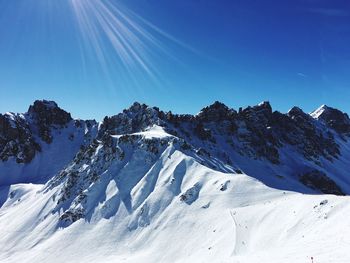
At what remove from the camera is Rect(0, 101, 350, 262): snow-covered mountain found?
31.8m

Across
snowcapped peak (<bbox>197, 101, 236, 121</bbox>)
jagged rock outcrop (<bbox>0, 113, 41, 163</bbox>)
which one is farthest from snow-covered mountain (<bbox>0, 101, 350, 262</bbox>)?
jagged rock outcrop (<bbox>0, 113, 41, 163</bbox>)

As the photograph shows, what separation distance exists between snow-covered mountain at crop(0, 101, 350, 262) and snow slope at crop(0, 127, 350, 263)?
0.63 feet

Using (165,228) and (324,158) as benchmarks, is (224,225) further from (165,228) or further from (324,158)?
(324,158)

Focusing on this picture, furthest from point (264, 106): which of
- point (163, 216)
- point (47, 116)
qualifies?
point (163, 216)

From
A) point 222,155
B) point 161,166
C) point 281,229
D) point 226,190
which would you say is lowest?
point 281,229

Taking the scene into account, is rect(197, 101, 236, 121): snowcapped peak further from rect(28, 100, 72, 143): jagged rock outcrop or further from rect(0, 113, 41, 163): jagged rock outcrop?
rect(28, 100, 72, 143): jagged rock outcrop

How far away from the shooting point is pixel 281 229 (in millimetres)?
31938

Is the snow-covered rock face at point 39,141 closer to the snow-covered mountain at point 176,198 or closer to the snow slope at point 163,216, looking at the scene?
the snow-covered mountain at point 176,198

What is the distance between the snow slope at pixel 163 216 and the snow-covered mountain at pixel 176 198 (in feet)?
0.63

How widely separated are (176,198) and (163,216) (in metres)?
4.01

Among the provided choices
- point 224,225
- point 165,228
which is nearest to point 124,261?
point 165,228

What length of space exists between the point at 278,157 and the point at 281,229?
8446cm

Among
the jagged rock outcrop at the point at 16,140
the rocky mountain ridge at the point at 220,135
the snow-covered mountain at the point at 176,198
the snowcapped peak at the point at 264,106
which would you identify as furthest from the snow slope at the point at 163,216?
the snowcapped peak at the point at 264,106

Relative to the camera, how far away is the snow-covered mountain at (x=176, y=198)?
1251 inches
